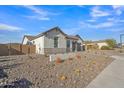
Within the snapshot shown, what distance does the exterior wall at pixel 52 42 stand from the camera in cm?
2667

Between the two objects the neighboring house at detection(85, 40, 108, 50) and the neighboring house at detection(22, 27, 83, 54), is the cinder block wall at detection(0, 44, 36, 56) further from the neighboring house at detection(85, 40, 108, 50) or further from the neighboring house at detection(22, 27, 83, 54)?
the neighboring house at detection(85, 40, 108, 50)

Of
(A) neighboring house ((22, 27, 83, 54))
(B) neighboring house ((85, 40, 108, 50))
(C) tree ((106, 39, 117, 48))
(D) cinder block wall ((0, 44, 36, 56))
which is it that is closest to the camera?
(D) cinder block wall ((0, 44, 36, 56))

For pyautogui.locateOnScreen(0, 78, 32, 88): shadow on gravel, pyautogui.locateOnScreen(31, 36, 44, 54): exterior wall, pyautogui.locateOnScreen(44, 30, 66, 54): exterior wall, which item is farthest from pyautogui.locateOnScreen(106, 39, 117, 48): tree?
pyautogui.locateOnScreen(0, 78, 32, 88): shadow on gravel

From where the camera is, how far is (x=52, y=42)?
27.3 metres

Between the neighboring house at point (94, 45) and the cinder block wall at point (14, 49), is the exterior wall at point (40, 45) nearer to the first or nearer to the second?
the cinder block wall at point (14, 49)

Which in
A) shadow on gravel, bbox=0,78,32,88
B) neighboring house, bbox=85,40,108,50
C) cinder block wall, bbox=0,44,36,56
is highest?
neighboring house, bbox=85,40,108,50

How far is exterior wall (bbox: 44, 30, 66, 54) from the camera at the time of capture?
26666 mm

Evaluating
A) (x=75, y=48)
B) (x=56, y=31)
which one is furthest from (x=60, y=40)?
(x=75, y=48)

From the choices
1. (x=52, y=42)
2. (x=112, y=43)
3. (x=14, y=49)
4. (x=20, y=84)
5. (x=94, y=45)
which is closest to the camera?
(x=20, y=84)

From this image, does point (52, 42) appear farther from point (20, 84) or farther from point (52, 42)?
point (20, 84)

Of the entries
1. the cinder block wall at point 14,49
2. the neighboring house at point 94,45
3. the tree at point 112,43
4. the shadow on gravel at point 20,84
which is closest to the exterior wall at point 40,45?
the cinder block wall at point 14,49

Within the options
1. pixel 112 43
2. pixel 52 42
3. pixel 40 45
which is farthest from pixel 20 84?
pixel 112 43

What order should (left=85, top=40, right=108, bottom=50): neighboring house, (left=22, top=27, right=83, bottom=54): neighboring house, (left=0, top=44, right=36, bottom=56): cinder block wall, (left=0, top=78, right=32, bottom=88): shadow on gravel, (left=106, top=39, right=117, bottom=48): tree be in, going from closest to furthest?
1. (left=0, top=78, right=32, bottom=88): shadow on gravel
2. (left=0, top=44, right=36, bottom=56): cinder block wall
3. (left=22, top=27, right=83, bottom=54): neighboring house
4. (left=85, top=40, right=108, bottom=50): neighboring house
5. (left=106, top=39, right=117, bottom=48): tree
